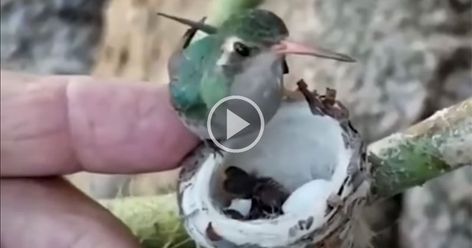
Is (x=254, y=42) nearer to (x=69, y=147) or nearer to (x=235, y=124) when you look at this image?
(x=235, y=124)

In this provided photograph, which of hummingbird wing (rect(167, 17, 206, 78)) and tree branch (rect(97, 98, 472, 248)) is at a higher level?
hummingbird wing (rect(167, 17, 206, 78))

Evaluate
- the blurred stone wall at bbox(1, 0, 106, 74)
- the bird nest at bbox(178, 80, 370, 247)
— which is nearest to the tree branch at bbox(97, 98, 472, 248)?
the bird nest at bbox(178, 80, 370, 247)

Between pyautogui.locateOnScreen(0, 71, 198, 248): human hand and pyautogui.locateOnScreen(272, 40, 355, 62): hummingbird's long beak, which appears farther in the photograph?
pyautogui.locateOnScreen(0, 71, 198, 248): human hand

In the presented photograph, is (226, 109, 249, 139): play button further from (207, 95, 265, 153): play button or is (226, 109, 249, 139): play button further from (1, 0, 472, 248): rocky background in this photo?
(1, 0, 472, 248): rocky background

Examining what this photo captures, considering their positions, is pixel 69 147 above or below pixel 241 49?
below

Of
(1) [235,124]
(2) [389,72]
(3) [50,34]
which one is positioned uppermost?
Result: (1) [235,124]

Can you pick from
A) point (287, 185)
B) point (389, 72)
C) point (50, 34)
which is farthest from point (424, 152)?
point (50, 34)

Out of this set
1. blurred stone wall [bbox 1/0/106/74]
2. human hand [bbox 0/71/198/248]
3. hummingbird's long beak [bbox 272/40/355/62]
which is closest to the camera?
hummingbird's long beak [bbox 272/40/355/62]
